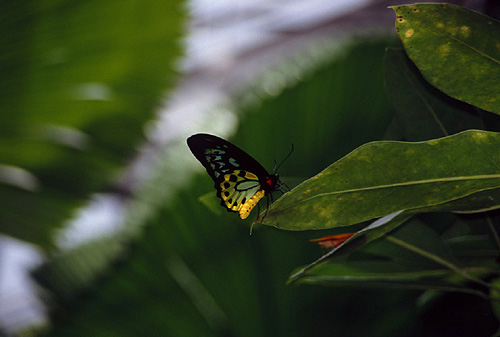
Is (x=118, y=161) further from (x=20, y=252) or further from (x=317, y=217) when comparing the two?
(x=317, y=217)

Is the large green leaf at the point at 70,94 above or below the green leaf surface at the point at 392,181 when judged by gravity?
above

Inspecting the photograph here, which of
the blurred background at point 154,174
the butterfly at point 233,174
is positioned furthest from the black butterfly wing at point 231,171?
the blurred background at point 154,174

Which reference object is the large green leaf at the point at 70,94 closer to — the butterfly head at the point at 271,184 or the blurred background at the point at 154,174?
the blurred background at the point at 154,174

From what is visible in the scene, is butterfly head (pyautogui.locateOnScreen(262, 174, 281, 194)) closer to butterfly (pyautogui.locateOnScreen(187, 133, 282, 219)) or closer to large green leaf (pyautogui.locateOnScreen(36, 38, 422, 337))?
butterfly (pyautogui.locateOnScreen(187, 133, 282, 219))

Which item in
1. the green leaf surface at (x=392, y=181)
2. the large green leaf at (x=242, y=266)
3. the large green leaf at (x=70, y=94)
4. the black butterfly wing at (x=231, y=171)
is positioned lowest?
the large green leaf at (x=242, y=266)

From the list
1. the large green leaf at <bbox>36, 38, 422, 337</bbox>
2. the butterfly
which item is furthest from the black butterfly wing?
the large green leaf at <bbox>36, 38, 422, 337</bbox>

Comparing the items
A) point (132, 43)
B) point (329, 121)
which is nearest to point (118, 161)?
point (132, 43)
